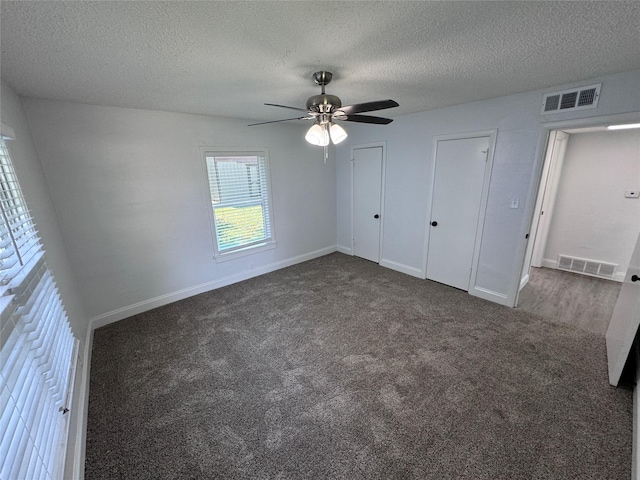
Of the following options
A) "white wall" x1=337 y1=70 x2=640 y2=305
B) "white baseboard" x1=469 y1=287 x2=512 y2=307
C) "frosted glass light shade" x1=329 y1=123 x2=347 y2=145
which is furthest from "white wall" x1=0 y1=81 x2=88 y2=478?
"white baseboard" x1=469 y1=287 x2=512 y2=307

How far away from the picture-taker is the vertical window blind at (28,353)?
37.5 inches

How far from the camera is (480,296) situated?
130 inches

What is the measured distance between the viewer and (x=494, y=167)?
2.94 metres

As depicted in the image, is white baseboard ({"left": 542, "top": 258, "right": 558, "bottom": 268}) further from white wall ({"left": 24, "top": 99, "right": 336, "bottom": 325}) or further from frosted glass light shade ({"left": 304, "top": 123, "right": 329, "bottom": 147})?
white wall ({"left": 24, "top": 99, "right": 336, "bottom": 325})

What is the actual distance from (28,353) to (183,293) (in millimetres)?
2269

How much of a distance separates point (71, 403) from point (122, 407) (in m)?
0.34

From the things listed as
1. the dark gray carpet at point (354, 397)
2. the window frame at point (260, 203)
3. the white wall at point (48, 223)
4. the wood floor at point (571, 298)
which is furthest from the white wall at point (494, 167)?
the white wall at point (48, 223)

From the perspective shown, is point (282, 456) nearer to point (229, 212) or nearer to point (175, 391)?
point (175, 391)

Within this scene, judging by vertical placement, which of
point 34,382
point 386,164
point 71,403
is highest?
point 386,164

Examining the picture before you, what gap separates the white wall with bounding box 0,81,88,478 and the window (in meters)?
1.51

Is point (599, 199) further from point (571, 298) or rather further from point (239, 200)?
point (239, 200)

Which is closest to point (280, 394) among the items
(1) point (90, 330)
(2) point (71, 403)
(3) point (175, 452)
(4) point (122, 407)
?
(3) point (175, 452)

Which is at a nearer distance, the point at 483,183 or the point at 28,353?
the point at 28,353

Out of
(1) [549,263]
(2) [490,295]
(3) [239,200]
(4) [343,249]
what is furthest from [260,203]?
(1) [549,263]
